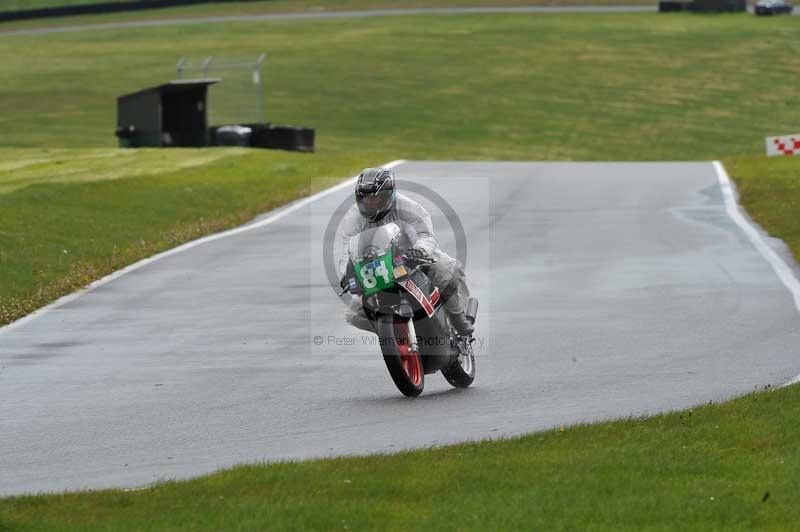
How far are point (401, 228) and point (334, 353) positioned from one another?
2.69 m

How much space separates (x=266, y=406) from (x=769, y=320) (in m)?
5.85

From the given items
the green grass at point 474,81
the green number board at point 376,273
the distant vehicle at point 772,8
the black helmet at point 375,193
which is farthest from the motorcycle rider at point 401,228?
the distant vehicle at point 772,8

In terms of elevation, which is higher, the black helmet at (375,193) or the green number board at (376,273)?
the black helmet at (375,193)

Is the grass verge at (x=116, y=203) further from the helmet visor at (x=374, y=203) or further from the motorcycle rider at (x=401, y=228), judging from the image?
the helmet visor at (x=374, y=203)

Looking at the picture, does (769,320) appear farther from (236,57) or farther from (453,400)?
(236,57)

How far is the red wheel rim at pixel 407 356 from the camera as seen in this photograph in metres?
11.1

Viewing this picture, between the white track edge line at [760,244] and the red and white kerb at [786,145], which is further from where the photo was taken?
the red and white kerb at [786,145]

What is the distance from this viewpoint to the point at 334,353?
44.8 ft

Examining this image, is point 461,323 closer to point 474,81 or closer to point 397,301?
point 397,301

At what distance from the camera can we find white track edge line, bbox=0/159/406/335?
16750 millimetres

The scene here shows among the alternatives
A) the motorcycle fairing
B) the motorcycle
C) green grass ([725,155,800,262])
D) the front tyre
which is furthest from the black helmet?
green grass ([725,155,800,262])

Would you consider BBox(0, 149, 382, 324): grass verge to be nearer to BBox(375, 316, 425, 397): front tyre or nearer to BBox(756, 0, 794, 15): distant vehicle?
BBox(375, 316, 425, 397): front tyre

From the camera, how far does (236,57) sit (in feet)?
212

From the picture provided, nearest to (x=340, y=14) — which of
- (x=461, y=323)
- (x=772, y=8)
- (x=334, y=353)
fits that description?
(x=772, y=8)
